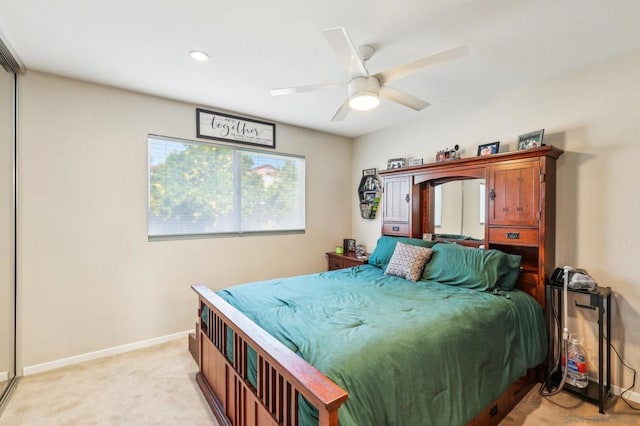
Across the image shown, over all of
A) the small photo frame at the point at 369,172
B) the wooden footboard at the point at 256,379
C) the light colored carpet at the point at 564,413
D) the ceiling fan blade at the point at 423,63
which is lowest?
the light colored carpet at the point at 564,413

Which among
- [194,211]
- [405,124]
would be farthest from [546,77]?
[194,211]

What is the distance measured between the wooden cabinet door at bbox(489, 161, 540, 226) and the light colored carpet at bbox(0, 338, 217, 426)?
287 cm

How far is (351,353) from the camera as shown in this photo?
1.33m

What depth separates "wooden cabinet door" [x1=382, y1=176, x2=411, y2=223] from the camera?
3553mm

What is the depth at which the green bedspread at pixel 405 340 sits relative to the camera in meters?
1.28

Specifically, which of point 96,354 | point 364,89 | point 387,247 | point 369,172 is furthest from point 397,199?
point 96,354

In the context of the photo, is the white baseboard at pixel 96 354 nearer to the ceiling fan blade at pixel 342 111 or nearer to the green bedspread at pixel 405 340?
the green bedspread at pixel 405 340

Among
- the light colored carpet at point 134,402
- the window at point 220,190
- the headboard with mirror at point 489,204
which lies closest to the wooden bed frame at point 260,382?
the light colored carpet at point 134,402

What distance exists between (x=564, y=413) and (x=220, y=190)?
370cm

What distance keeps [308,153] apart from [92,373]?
3385mm

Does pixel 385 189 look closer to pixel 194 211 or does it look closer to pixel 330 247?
pixel 330 247

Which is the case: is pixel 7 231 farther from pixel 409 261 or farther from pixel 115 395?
pixel 409 261

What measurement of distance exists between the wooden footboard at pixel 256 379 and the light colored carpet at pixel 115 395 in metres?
0.18

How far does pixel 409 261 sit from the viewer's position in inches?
112
